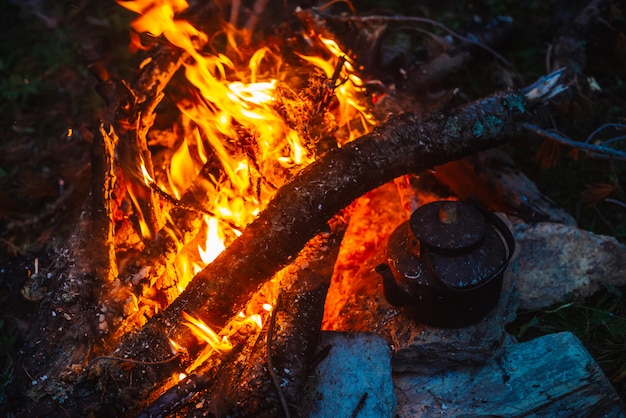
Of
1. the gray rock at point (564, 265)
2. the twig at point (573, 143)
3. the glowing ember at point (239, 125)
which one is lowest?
the gray rock at point (564, 265)

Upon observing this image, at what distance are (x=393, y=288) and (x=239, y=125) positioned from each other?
162 cm

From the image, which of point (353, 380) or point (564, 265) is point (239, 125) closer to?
point (353, 380)

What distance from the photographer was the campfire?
2.65 meters

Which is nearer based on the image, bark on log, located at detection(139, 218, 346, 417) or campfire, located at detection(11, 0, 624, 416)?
bark on log, located at detection(139, 218, 346, 417)

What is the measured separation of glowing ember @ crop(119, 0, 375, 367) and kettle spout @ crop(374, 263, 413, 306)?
699mm

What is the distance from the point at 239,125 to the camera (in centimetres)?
360

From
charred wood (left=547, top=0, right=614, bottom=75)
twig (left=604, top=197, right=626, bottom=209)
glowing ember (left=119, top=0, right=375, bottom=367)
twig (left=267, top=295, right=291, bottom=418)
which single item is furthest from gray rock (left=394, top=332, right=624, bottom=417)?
charred wood (left=547, top=0, right=614, bottom=75)

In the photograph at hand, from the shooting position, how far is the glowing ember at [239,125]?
133 inches

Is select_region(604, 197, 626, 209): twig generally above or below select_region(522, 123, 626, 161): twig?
below

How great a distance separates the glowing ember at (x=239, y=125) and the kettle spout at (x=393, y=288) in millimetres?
699

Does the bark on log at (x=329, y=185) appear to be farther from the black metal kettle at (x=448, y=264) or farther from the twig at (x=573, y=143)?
the black metal kettle at (x=448, y=264)

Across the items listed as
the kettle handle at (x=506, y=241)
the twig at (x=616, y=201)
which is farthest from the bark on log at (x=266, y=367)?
the twig at (x=616, y=201)

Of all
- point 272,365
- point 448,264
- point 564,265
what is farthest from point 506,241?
point 272,365

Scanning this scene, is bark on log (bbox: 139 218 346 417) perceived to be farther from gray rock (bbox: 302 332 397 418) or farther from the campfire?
gray rock (bbox: 302 332 397 418)
